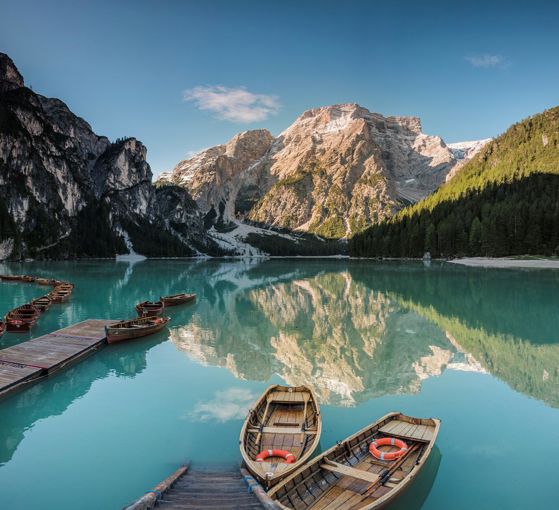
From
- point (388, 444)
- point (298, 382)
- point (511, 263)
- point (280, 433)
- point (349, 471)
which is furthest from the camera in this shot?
point (511, 263)

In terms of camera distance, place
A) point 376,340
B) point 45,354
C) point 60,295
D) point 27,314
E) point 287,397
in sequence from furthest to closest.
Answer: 1. point 60,295
2. point 27,314
3. point 376,340
4. point 45,354
5. point 287,397

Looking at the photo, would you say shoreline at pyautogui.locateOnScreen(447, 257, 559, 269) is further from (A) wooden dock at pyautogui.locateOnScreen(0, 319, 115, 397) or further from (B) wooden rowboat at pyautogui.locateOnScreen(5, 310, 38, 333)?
(B) wooden rowboat at pyautogui.locateOnScreen(5, 310, 38, 333)

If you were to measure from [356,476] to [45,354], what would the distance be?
71.7 feet

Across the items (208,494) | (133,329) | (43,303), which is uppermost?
(43,303)

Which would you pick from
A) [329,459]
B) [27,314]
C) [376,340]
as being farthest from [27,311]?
[329,459]

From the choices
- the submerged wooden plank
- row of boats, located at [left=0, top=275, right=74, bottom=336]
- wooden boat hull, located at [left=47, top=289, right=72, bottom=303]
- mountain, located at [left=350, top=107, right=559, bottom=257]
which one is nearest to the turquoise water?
the submerged wooden plank

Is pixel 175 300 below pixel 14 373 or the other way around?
below

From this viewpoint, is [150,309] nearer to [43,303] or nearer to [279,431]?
[43,303]

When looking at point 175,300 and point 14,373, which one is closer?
point 14,373

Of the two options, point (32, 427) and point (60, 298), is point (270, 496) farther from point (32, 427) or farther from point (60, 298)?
point (60, 298)

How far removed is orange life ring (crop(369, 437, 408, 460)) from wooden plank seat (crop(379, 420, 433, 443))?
386mm

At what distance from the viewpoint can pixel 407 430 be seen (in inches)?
547

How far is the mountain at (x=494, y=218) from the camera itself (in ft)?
434

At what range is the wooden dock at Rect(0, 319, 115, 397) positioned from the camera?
21295 mm
